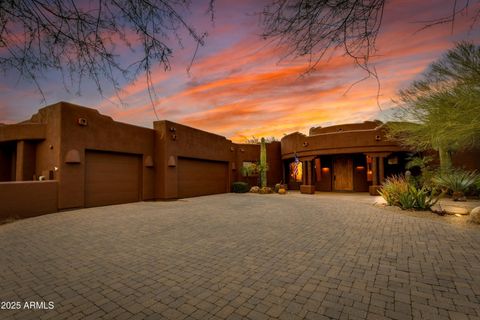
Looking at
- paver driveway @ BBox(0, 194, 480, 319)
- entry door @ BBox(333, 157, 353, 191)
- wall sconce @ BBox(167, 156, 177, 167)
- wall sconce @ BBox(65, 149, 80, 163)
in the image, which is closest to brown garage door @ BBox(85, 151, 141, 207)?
wall sconce @ BBox(65, 149, 80, 163)

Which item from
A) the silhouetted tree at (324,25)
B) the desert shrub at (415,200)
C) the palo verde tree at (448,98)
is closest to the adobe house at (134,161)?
the palo verde tree at (448,98)

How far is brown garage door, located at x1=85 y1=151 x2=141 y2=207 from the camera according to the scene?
1108cm

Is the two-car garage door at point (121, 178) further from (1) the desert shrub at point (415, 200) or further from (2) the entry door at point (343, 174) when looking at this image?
(1) the desert shrub at point (415, 200)

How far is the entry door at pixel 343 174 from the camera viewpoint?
1991 centimetres

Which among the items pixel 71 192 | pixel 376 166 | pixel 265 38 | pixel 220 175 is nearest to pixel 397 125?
pixel 376 166

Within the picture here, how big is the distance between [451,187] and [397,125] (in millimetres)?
4177

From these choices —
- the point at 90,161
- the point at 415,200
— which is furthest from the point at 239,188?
the point at 415,200

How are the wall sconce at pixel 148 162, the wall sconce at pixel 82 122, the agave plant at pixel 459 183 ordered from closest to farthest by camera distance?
the wall sconce at pixel 82 122 < the agave plant at pixel 459 183 < the wall sconce at pixel 148 162

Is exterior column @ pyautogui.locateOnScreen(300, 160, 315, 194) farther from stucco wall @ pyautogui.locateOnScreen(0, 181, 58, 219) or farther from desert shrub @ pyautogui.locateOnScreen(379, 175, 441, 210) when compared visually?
stucco wall @ pyautogui.locateOnScreen(0, 181, 58, 219)

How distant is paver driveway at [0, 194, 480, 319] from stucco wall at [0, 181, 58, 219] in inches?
86.5

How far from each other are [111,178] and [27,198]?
361 centimetres

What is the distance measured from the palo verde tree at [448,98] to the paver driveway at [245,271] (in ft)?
13.5

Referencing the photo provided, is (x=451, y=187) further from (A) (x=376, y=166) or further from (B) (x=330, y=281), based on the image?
(B) (x=330, y=281)

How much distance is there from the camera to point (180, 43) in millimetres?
2295
